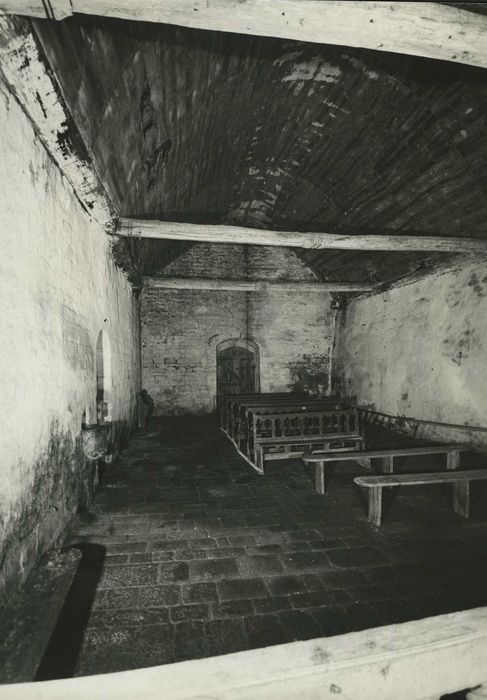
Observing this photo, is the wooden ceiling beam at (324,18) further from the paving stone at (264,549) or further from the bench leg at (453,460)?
the bench leg at (453,460)

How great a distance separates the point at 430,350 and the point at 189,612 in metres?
6.87

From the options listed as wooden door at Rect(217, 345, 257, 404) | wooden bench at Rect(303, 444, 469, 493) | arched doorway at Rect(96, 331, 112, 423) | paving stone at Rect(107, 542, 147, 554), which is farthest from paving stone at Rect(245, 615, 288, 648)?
wooden door at Rect(217, 345, 257, 404)

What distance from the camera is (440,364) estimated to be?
717 centimetres

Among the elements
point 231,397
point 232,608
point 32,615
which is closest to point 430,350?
point 231,397

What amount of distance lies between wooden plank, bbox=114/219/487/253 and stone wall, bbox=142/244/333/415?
5.32 metres

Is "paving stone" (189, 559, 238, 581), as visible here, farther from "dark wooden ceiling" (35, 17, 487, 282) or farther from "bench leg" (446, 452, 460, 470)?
"dark wooden ceiling" (35, 17, 487, 282)

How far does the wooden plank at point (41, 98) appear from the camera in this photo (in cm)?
209

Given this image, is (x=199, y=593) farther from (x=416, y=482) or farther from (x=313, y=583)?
(x=416, y=482)

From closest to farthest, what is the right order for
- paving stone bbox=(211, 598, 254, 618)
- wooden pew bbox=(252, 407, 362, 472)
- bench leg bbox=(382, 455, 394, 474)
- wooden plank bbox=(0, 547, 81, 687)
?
wooden plank bbox=(0, 547, 81, 687)
paving stone bbox=(211, 598, 254, 618)
bench leg bbox=(382, 455, 394, 474)
wooden pew bbox=(252, 407, 362, 472)

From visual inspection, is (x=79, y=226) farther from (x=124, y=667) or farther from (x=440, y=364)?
(x=440, y=364)

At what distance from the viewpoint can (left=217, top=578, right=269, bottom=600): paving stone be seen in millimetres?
2588

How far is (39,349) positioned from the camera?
2.80 m

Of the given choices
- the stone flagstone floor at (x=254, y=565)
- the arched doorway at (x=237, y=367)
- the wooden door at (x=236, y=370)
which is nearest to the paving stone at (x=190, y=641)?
the stone flagstone floor at (x=254, y=565)

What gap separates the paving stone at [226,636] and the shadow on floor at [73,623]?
0.77 meters
